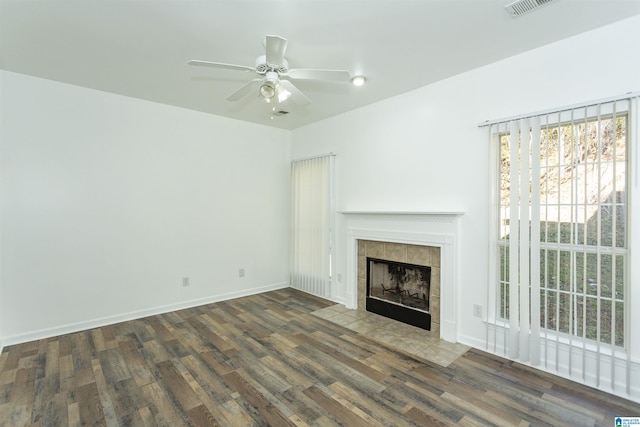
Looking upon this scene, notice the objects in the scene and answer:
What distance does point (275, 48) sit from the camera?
6.68 feet

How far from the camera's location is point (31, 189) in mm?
3262

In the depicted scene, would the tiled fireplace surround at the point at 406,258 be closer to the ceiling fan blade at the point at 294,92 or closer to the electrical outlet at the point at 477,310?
the electrical outlet at the point at 477,310

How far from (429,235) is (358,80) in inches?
73.3

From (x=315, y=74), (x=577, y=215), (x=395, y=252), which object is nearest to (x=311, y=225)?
(x=395, y=252)

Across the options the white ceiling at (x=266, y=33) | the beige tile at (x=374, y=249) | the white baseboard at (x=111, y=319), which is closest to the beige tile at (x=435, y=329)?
the beige tile at (x=374, y=249)

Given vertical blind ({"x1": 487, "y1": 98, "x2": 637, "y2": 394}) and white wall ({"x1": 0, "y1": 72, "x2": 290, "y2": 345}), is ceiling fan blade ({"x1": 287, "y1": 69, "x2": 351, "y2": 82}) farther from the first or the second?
white wall ({"x1": 0, "y1": 72, "x2": 290, "y2": 345})

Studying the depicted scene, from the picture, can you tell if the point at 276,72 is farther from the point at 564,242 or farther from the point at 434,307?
the point at 434,307

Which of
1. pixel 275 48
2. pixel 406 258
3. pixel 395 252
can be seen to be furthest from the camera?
pixel 395 252

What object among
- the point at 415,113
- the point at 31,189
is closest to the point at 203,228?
the point at 31,189

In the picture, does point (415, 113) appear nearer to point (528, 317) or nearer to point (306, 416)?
point (528, 317)

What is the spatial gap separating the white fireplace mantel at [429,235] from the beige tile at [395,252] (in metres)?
0.09

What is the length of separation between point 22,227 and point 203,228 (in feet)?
6.29

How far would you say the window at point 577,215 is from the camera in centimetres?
228

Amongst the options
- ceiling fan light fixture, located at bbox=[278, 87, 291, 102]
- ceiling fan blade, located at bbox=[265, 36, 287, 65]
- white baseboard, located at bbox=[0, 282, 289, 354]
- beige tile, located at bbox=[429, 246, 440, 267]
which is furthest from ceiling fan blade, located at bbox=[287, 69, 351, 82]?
white baseboard, located at bbox=[0, 282, 289, 354]
